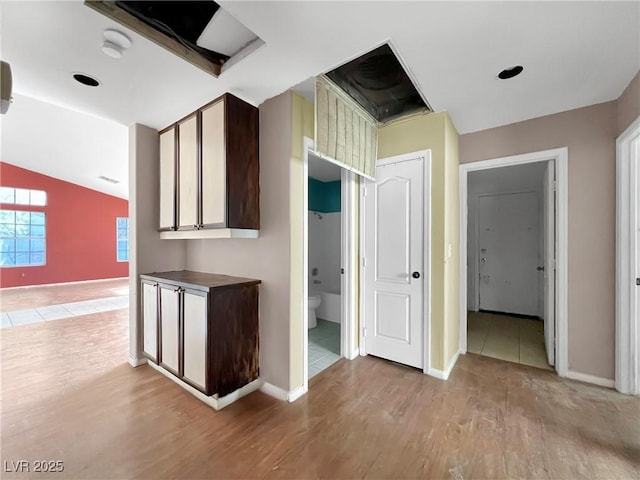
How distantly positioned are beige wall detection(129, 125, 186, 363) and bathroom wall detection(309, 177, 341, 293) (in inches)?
102

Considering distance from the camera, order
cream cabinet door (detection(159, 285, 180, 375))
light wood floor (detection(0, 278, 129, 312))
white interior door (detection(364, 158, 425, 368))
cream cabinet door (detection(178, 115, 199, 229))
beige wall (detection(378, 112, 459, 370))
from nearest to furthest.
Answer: cream cabinet door (detection(159, 285, 180, 375)) → cream cabinet door (detection(178, 115, 199, 229)) → beige wall (detection(378, 112, 459, 370)) → white interior door (detection(364, 158, 425, 368)) → light wood floor (detection(0, 278, 129, 312))

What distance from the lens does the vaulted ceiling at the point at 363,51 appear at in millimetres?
1307

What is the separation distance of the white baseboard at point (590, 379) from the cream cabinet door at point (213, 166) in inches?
128

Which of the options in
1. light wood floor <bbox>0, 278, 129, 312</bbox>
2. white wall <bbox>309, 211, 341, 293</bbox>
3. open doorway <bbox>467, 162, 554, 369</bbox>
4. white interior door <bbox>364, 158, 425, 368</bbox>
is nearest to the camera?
white interior door <bbox>364, 158, 425, 368</bbox>

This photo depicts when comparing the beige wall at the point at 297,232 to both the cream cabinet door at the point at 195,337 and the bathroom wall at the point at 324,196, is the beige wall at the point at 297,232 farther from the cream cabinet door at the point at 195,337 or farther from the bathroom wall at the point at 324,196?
the bathroom wall at the point at 324,196

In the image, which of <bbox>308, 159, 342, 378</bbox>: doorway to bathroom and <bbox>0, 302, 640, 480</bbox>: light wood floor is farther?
<bbox>308, 159, 342, 378</bbox>: doorway to bathroom

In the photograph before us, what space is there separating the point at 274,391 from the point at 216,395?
429 millimetres

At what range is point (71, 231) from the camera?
7.27 meters

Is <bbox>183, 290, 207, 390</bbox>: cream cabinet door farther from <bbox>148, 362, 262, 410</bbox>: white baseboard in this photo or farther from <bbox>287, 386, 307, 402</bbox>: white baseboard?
<bbox>287, 386, 307, 402</bbox>: white baseboard

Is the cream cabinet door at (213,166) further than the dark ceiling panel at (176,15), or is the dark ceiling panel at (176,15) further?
the cream cabinet door at (213,166)

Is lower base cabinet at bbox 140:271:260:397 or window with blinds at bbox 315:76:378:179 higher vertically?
window with blinds at bbox 315:76:378:179

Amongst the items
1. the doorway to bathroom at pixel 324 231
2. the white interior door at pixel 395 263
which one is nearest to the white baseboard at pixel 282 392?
the white interior door at pixel 395 263

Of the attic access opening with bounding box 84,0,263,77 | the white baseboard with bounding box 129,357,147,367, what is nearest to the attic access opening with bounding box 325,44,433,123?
the attic access opening with bounding box 84,0,263,77

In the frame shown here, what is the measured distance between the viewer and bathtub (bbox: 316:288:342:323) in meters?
3.97
